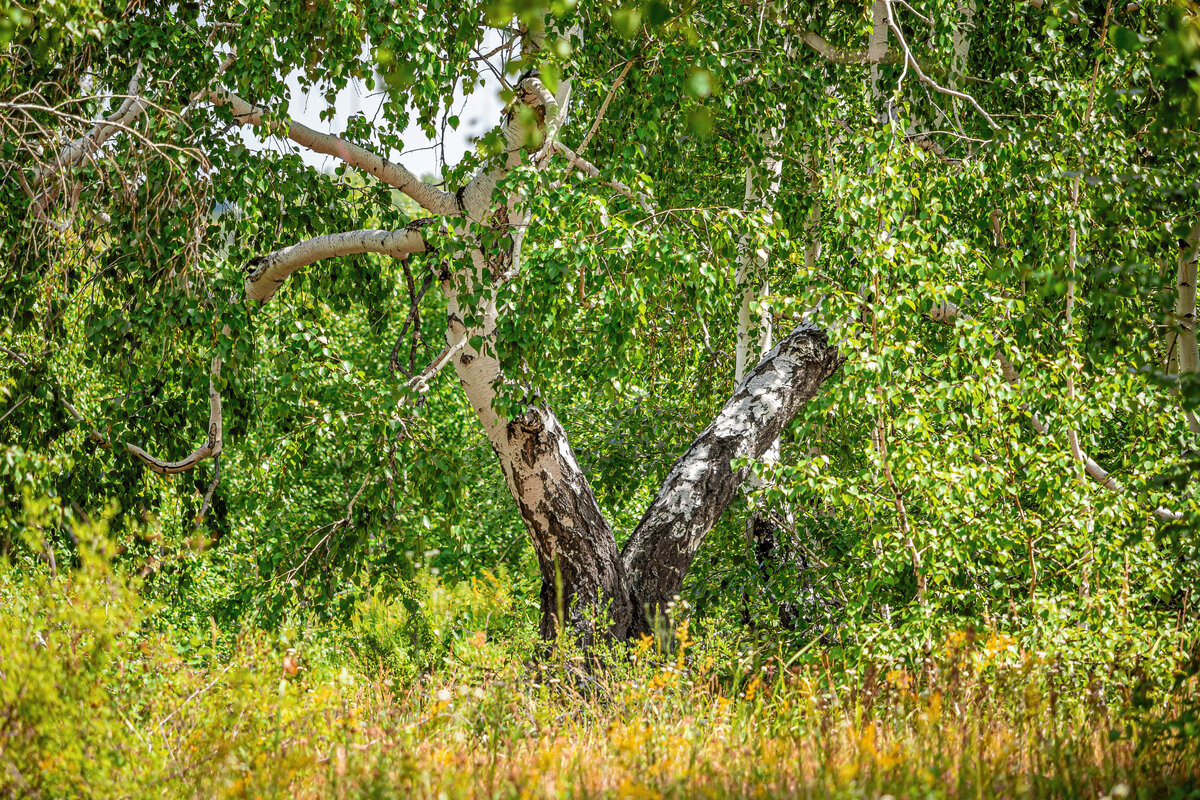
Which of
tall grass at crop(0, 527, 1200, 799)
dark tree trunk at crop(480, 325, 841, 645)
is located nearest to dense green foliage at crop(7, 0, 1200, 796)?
tall grass at crop(0, 527, 1200, 799)

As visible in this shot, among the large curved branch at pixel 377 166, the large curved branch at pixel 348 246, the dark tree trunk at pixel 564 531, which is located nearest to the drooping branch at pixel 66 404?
the large curved branch at pixel 348 246

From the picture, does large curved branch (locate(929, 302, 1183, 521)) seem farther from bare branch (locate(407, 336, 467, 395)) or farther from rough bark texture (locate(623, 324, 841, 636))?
bare branch (locate(407, 336, 467, 395))

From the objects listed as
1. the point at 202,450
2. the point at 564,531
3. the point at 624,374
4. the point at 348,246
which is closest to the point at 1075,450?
the point at 624,374

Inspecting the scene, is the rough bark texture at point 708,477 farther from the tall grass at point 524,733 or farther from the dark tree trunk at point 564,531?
the tall grass at point 524,733

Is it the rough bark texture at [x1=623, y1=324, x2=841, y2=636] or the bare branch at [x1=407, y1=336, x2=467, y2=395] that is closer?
the bare branch at [x1=407, y1=336, x2=467, y2=395]

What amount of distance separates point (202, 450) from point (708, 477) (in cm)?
266

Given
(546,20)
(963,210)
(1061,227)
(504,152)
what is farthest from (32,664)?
(963,210)

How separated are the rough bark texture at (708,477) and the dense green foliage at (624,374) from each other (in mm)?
448

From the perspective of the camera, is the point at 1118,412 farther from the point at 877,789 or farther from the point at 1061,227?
the point at 877,789

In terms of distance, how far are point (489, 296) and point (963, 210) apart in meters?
3.17

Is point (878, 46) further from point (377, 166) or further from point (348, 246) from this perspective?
point (348, 246)

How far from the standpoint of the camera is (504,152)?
14.6ft

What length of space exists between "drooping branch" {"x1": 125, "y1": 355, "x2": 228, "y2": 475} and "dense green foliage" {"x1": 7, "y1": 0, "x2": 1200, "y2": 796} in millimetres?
78

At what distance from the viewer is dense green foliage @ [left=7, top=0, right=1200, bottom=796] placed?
9.16ft
